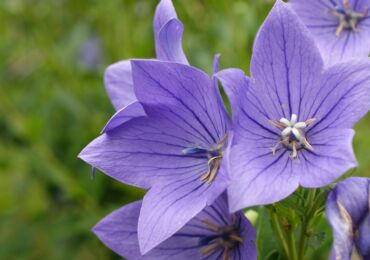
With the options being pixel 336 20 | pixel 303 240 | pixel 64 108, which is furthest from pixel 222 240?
pixel 64 108

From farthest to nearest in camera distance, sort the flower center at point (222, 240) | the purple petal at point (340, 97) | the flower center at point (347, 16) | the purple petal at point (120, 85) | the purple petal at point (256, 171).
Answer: the flower center at point (347, 16), the purple petal at point (120, 85), the flower center at point (222, 240), the purple petal at point (340, 97), the purple petal at point (256, 171)

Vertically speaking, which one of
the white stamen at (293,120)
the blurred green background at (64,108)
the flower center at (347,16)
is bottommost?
the blurred green background at (64,108)

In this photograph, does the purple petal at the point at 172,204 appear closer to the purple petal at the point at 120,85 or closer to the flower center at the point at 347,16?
the purple petal at the point at 120,85

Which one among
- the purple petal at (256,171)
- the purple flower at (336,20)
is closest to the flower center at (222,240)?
the purple petal at (256,171)

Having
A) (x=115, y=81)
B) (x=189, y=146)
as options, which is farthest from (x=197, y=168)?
(x=115, y=81)

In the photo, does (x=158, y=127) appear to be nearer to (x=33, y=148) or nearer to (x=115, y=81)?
(x=115, y=81)

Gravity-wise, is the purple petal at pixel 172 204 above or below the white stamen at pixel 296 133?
below
